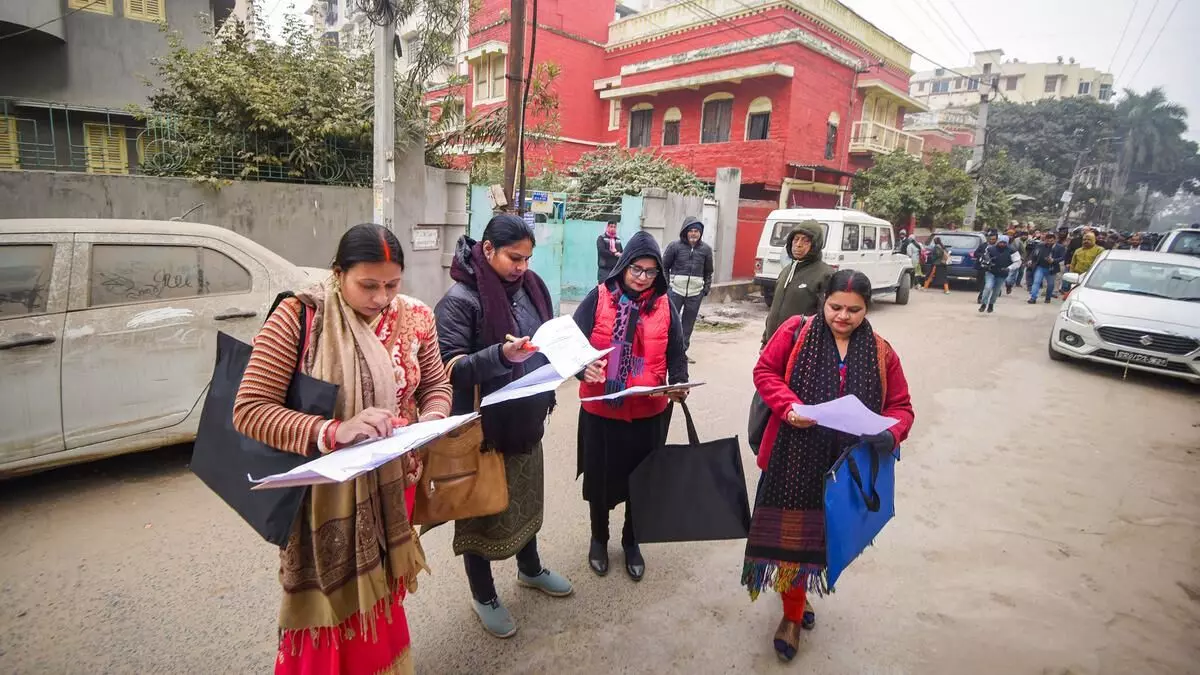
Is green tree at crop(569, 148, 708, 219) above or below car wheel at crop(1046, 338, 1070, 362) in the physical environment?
above

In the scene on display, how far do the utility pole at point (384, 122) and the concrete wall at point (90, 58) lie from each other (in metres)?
5.60

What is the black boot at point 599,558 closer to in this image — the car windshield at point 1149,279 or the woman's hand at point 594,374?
the woman's hand at point 594,374

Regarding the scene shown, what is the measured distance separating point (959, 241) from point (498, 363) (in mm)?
18072

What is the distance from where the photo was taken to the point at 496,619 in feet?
8.45

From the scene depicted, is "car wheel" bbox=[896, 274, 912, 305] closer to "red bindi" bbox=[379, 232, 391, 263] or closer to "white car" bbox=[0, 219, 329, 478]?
"white car" bbox=[0, 219, 329, 478]

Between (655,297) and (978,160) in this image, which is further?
(978,160)

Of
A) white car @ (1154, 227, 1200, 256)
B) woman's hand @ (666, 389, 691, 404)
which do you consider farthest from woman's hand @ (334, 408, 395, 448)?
white car @ (1154, 227, 1200, 256)

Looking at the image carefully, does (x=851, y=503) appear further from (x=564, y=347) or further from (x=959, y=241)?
(x=959, y=241)

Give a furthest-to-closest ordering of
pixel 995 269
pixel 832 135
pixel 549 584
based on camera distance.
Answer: pixel 832 135
pixel 995 269
pixel 549 584

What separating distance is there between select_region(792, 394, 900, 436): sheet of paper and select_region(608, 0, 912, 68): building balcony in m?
19.1

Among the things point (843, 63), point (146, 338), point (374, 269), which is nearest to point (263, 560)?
point (146, 338)

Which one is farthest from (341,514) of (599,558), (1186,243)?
(1186,243)

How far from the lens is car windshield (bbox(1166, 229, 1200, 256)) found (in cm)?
1272

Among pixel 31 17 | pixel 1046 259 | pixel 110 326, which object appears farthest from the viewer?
pixel 1046 259
